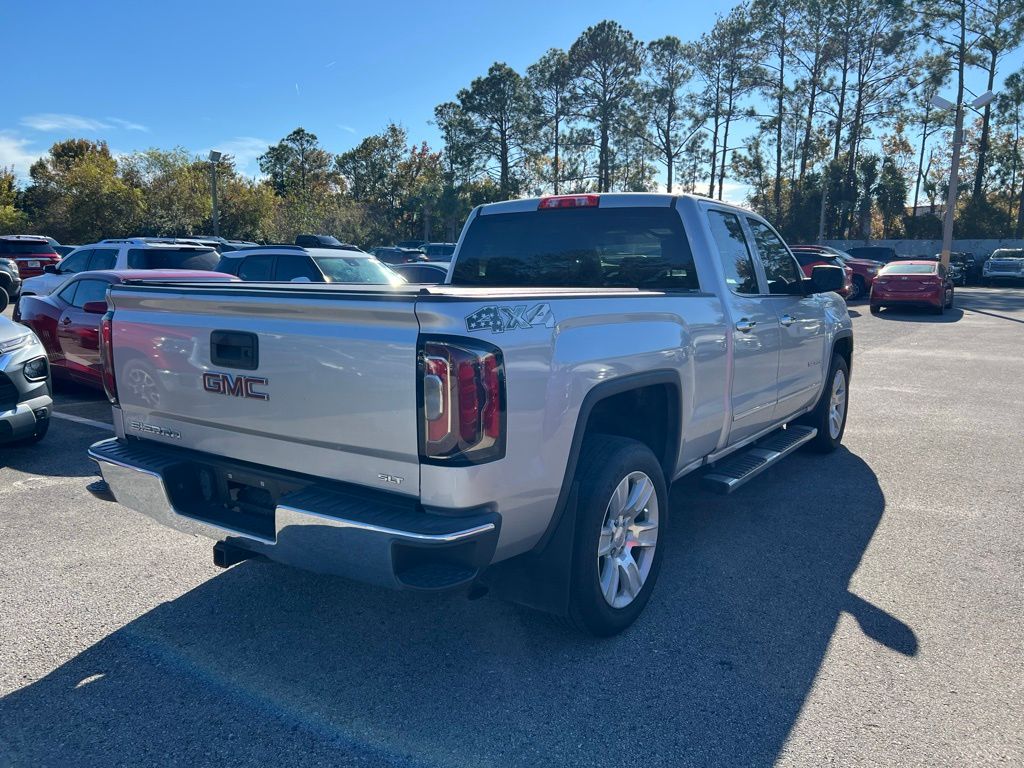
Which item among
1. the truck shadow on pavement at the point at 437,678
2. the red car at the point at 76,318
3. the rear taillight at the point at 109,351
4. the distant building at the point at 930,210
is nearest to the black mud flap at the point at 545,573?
the truck shadow on pavement at the point at 437,678

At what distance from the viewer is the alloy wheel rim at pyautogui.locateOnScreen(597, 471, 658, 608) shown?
3.40 meters

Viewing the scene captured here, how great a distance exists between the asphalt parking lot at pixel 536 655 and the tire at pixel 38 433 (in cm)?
107

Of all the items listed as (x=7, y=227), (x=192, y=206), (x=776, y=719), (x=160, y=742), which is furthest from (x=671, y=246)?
(x=7, y=227)

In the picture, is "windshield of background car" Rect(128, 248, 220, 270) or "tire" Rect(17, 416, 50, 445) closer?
"tire" Rect(17, 416, 50, 445)

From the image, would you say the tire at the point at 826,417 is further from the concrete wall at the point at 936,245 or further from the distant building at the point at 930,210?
the distant building at the point at 930,210

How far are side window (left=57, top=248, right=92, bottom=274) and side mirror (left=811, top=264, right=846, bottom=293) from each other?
11245 mm

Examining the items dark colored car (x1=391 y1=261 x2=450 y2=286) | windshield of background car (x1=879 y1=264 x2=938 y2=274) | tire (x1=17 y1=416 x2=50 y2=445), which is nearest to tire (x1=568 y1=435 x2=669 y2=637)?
tire (x1=17 y1=416 x2=50 y2=445)

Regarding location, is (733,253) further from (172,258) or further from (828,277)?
(172,258)

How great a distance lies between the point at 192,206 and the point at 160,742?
148 feet

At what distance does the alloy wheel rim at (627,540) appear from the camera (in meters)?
3.40

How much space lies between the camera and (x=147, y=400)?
352cm

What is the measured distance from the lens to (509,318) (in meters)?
2.74

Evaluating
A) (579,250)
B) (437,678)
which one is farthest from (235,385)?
(579,250)

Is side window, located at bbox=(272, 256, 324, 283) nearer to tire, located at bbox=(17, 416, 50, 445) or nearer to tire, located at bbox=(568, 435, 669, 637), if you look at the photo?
tire, located at bbox=(17, 416, 50, 445)
